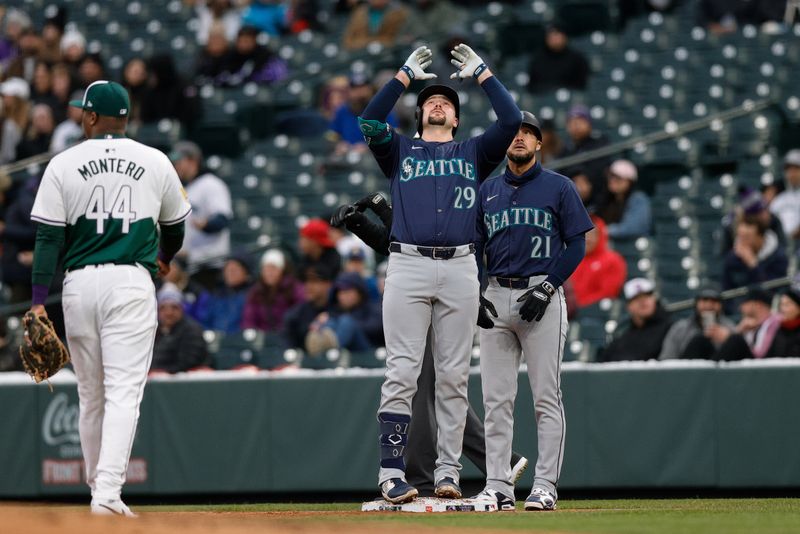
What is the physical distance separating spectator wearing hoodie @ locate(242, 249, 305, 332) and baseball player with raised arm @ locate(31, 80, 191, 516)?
19.3ft

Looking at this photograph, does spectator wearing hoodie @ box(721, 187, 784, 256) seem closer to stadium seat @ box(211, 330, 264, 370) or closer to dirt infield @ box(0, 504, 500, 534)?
stadium seat @ box(211, 330, 264, 370)

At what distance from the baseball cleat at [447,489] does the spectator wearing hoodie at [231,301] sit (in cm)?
606

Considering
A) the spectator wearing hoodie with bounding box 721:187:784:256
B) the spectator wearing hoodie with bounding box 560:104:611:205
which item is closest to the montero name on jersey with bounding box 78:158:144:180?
the spectator wearing hoodie with bounding box 721:187:784:256

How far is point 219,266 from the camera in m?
14.2

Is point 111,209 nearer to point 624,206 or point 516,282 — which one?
point 516,282

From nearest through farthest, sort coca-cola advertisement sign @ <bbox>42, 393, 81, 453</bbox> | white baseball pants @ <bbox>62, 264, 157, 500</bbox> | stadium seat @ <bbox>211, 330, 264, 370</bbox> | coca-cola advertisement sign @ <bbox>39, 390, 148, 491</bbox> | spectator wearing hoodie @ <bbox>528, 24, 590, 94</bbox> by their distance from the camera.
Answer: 1. white baseball pants @ <bbox>62, 264, 157, 500</bbox>
2. coca-cola advertisement sign @ <bbox>39, 390, 148, 491</bbox>
3. coca-cola advertisement sign @ <bbox>42, 393, 81, 453</bbox>
4. stadium seat @ <bbox>211, 330, 264, 370</bbox>
5. spectator wearing hoodie @ <bbox>528, 24, 590, 94</bbox>

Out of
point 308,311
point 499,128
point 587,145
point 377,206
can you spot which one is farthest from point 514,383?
point 587,145

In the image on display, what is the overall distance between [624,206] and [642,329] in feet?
7.65

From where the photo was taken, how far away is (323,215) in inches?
581

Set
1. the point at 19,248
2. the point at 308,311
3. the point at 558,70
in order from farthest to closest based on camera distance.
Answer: the point at 558,70 → the point at 19,248 → the point at 308,311

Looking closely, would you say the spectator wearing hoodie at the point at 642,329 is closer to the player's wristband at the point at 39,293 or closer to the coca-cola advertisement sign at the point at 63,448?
the coca-cola advertisement sign at the point at 63,448

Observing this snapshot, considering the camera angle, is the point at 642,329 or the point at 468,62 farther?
the point at 642,329

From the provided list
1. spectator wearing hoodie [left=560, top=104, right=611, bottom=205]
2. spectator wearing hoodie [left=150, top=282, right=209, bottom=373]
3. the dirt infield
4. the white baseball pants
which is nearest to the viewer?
the dirt infield

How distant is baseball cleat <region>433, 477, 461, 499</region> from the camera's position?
7293 millimetres
